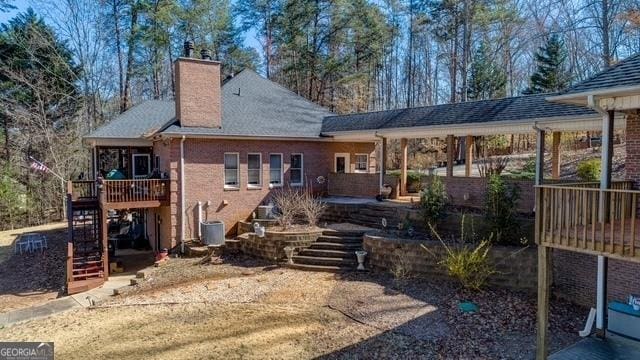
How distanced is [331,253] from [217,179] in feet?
19.0

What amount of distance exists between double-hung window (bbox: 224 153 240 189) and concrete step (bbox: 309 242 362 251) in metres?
4.71

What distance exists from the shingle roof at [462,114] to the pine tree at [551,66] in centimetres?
1485

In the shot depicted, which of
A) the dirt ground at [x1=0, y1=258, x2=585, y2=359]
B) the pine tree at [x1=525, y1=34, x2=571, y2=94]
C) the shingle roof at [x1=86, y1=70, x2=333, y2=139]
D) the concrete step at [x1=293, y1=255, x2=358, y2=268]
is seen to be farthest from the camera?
the pine tree at [x1=525, y1=34, x2=571, y2=94]

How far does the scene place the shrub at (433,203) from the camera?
40.8 ft

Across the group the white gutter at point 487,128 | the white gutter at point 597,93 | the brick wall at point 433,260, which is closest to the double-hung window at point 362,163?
the white gutter at point 487,128

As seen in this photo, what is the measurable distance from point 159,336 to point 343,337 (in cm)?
372

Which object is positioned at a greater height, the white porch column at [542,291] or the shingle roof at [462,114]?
the shingle roof at [462,114]

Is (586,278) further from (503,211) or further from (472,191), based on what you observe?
(472,191)

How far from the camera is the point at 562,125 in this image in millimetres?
11414

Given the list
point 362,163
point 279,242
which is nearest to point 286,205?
point 279,242

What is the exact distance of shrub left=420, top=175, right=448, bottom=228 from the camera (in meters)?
12.4

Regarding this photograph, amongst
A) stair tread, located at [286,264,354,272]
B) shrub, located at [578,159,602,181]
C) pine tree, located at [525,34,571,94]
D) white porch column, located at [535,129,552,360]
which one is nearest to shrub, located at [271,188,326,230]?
stair tread, located at [286,264,354,272]

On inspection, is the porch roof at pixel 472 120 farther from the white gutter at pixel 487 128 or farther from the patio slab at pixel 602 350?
the patio slab at pixel 602 350

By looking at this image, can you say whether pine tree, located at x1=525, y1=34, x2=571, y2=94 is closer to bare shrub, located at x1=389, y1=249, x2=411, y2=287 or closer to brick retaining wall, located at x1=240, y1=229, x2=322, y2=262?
bare shrub, located at x1=389, y1=249, x2=411, y2=287
